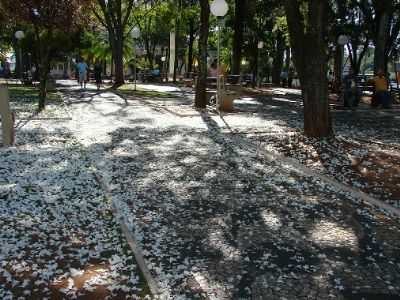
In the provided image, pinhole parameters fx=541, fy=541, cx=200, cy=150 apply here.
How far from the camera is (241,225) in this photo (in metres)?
5.40

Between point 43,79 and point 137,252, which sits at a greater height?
point 43,79

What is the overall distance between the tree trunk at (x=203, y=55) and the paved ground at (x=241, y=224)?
5834mm

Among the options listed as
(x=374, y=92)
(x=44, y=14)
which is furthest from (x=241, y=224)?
(x=374, y=92)

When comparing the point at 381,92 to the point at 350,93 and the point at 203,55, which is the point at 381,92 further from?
the point at 203,55

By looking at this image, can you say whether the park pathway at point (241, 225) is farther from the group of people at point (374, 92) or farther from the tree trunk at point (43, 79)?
the group of people at point (374, 92)

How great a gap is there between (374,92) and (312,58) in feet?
34.9

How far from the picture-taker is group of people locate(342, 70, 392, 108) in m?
18.6

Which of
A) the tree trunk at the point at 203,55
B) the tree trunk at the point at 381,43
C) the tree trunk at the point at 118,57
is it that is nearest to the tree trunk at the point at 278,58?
the tree trunk at the point at 118,57

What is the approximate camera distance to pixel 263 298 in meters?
3.79

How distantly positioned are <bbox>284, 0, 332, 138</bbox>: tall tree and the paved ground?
1197 millimetres

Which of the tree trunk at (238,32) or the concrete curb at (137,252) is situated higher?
the tree trunk at (238,32)

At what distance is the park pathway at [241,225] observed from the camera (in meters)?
4.04

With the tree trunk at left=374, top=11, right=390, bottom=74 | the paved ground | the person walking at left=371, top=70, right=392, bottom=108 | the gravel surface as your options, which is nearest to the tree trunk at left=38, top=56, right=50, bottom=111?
the paved ground

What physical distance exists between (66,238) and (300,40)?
643 cm
